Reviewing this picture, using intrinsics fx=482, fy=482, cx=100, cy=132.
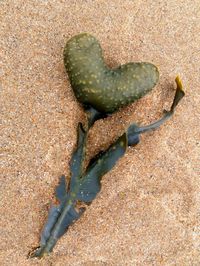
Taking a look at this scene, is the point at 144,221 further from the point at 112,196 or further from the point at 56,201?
the point at 56,201

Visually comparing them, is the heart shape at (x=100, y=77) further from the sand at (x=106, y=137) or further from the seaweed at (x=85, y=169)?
the sand at (x=106, y=137)

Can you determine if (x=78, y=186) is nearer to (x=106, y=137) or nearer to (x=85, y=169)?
(x=85, y=169)

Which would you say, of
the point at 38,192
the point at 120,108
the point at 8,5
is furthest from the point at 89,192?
the point at 8,5

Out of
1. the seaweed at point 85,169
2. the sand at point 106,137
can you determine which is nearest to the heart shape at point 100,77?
the seaweed at point 85,169

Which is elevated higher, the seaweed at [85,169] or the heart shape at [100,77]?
the heart shape at [100,77]

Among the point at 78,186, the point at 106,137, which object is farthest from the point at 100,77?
the point at 78,186
